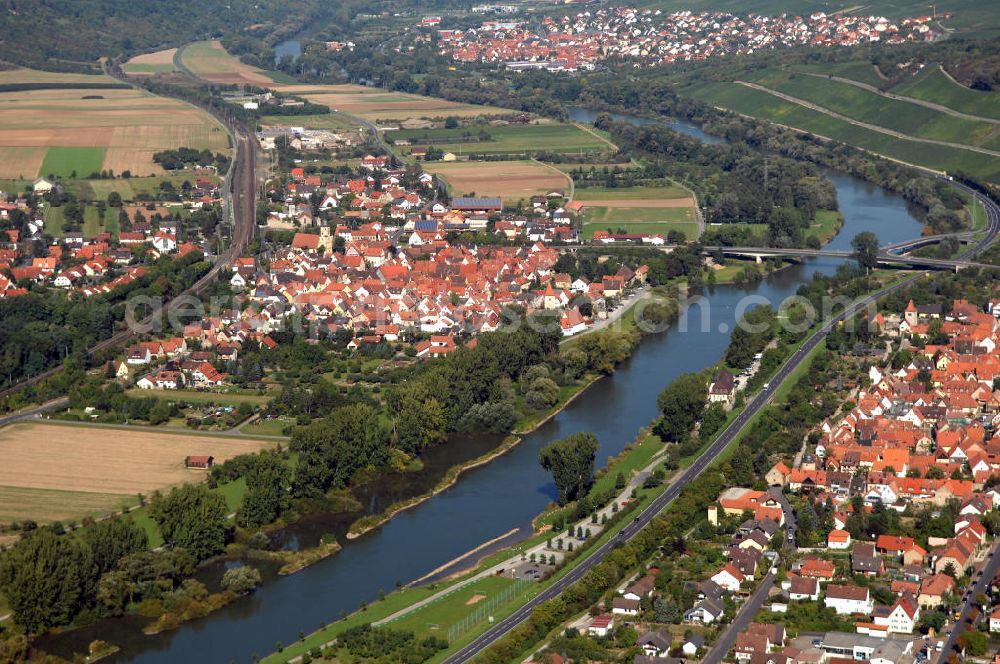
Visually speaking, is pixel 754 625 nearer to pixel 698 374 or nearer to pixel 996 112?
pixel 698 374

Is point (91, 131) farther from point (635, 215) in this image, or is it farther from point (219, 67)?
point (635, 215)

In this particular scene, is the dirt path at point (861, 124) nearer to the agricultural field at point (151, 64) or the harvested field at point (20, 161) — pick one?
the agricultural field at point (151, 64)

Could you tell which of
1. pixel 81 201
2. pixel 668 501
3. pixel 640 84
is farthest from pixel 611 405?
pixel 640 84

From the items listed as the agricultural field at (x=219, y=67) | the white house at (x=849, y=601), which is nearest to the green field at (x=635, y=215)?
the white house at (x=849, y=601)

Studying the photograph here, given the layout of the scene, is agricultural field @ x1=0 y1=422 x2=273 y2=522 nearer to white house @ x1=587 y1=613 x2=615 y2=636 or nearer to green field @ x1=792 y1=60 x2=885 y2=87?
white house @ x1=587 y1=613 x2=615 y2=636

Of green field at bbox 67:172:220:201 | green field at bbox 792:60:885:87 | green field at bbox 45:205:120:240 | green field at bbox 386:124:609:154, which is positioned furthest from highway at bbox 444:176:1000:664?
green field at bbox 792:60:885:87

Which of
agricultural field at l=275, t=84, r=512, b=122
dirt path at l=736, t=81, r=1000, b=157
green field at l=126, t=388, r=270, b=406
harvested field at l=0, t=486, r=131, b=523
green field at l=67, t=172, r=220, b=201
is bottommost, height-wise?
agricultural field at l=275, t=84, r=512, b=122
